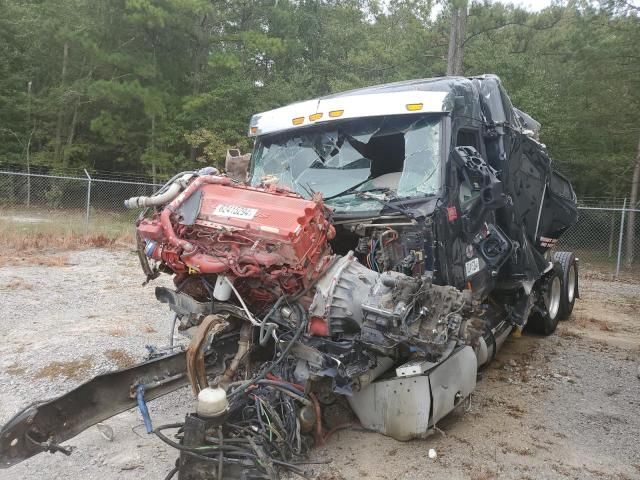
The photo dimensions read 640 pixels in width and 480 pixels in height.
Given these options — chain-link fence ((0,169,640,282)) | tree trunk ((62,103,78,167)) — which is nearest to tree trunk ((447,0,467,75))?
chain-link fence ((0,169,640,282))

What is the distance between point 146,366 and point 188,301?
56 cm

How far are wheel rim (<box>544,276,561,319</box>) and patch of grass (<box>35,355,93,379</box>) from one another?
19.0 feet

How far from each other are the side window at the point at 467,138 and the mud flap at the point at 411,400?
179cm

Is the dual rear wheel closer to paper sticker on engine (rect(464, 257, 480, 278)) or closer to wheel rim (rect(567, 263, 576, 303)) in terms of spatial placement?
wheel rim (rect(567, 263, 576, 303))

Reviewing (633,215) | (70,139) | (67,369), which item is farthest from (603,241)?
(70,139)

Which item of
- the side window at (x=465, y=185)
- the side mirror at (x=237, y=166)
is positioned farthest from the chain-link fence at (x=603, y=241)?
the side mirror at (x=237, y=166)

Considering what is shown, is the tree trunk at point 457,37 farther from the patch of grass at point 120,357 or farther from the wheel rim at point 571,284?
the patch of grass at point 120,357

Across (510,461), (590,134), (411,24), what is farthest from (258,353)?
(411,24)

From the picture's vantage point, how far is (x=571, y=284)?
333 inches

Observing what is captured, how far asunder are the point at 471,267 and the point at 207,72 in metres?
21.2

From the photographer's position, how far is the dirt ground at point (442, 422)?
3742mm

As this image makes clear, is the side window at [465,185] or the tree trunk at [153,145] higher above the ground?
the tree trunk at [153,145]

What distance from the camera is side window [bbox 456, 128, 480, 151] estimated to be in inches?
181

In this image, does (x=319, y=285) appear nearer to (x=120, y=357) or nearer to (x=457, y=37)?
(x=120, y=357)
